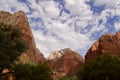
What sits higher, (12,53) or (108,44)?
(108,44)

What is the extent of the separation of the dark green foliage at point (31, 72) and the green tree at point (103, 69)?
946cm

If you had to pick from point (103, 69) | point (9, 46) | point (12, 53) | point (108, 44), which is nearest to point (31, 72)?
point (12, 53)

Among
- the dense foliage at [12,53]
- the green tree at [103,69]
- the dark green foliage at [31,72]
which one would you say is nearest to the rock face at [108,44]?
the green tree at [103,69]

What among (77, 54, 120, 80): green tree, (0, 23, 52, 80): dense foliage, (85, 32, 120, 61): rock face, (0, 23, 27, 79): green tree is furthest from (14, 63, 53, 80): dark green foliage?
(85, 32, 120, 61): rock face

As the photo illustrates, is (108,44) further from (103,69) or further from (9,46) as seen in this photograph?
(9,46)

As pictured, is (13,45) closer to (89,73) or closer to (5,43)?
(5,43)

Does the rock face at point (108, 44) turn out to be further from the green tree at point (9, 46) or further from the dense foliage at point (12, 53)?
the green tree at point (9, 46)

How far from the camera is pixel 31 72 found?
67.0 meters

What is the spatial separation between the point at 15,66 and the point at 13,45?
4.82 meters

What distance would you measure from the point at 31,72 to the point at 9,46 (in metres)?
7.88

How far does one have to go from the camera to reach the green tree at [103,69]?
6862 centimetres

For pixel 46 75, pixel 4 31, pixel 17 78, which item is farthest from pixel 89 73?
pixel 4 31

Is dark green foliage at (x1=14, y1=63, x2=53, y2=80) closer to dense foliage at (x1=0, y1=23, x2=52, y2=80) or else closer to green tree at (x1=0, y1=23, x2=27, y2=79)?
dense foliage at (x1=0, y1=23, x2=52, y2=80)

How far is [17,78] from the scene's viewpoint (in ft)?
211
